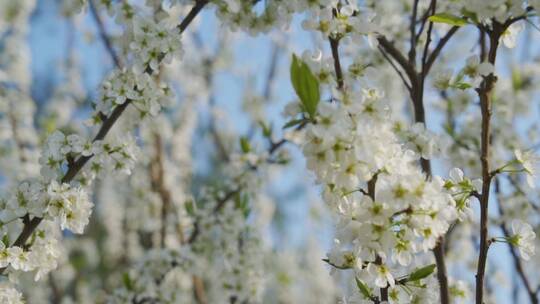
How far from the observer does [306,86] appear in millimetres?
1416

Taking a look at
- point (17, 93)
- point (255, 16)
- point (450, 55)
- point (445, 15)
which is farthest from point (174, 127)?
point (445, 15)

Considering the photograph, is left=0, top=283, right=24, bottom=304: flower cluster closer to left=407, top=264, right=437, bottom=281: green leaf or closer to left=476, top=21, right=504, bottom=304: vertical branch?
left=407, top=264, right=437, bottom=281: green leaf

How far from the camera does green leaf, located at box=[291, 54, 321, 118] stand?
1.41 m

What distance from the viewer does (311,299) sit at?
8180 millimetres

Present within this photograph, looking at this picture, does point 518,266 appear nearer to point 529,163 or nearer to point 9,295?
point 529,163

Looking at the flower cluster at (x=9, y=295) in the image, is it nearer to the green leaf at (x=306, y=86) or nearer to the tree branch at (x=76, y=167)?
the tree branch at (x=76, y=167)

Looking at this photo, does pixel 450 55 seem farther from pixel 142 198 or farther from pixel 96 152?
pixel 96 152

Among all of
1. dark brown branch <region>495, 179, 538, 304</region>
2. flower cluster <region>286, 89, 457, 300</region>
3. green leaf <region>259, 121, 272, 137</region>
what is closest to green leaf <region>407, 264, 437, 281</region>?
flower cluster <region>286, 89, 457, 300</region>

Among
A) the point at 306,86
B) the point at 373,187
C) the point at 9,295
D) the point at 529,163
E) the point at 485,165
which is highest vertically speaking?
the point at 529,163

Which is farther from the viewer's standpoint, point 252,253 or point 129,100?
point 252,253

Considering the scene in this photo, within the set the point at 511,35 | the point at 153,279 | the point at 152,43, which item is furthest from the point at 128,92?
the point at 153,279

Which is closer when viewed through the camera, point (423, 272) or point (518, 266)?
point (423, 272)

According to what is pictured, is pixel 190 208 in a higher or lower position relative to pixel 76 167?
higher

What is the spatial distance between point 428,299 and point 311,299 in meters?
6.76
